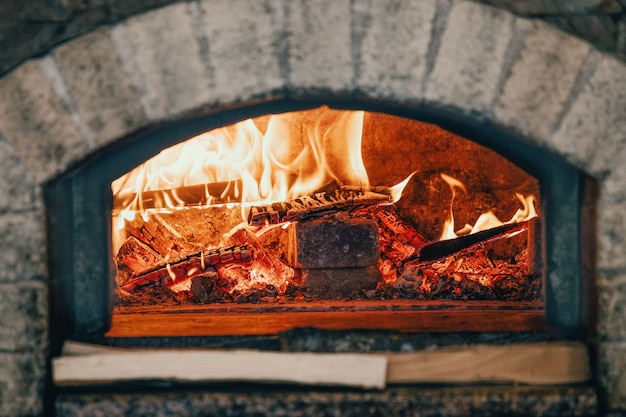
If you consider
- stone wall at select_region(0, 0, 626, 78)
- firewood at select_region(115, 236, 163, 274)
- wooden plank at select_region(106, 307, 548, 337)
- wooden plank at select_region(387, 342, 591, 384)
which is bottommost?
wooden plank at select_region(387, 342, 591, 384)

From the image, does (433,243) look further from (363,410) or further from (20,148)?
(20,148)

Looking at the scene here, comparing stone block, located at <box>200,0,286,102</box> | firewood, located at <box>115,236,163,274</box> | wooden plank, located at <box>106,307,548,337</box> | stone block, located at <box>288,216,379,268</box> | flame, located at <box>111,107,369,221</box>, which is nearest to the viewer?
stone block, located at <box>200,0,286,102</box>

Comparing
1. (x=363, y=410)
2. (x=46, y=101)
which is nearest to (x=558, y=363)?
(x=363, y=410)

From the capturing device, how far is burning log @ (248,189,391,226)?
3.90 metres

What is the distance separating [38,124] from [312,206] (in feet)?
5.63

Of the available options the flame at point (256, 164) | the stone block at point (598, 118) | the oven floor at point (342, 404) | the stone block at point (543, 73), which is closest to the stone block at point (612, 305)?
the oven floor at point (342, 404)

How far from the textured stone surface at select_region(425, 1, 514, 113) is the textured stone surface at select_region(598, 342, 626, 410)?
114 centimetres

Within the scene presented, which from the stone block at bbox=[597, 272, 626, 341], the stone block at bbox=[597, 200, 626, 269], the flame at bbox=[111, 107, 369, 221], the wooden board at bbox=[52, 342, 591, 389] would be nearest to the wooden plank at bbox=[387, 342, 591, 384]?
the wooden board at bbox=[52, 342, 591, 389]

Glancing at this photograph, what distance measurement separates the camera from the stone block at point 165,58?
2590 mm

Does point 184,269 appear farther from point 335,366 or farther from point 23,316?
point 335,366

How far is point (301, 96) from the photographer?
2.69 metres

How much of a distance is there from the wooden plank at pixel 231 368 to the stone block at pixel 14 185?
2.20 feet

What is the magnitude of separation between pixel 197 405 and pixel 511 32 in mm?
2000

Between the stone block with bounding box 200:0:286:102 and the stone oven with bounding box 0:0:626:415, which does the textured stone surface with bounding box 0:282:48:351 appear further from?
the stone block with bounding box 200:0:286:102
